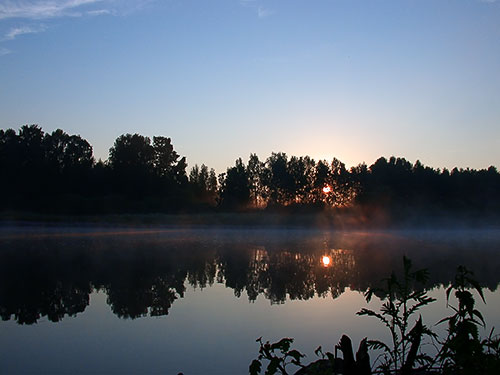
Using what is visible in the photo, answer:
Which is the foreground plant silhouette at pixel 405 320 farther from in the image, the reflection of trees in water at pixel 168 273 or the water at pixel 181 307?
the reflection of trees in water at pixel 168 273

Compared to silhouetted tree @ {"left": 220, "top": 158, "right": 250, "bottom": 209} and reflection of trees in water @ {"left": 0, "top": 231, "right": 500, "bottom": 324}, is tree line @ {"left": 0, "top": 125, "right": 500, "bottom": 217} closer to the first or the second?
silhouetted tree @ {"left": 220, "top": 158, "right": 250, "bottom": 209}

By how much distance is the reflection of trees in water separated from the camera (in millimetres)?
11281

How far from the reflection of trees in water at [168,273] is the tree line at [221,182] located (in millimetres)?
39580

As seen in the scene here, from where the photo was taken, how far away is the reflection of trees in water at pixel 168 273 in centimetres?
1128

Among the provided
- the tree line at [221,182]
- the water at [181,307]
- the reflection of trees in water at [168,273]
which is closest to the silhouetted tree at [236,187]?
the tree line at [221,182]

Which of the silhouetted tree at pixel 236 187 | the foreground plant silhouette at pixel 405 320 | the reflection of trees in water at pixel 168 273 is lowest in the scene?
the reflection of trees in water at pixel 168 273

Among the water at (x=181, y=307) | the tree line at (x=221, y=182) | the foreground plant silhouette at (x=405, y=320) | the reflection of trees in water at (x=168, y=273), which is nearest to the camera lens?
the foreground plant silhouette at (x=405, y=320)

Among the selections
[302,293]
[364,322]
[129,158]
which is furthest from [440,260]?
[129,158]

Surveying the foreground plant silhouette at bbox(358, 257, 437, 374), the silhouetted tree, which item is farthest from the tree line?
the foreground plant silhouette at bbox(358, 257, 437, 374)

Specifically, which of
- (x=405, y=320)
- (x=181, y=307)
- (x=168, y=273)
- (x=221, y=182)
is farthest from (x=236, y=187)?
(x=405, y=320)

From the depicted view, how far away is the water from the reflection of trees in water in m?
0.03

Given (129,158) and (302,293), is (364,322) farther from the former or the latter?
(129,158)

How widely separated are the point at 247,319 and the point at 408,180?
64387mm

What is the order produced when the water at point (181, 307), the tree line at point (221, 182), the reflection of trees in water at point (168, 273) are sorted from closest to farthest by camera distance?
the water at point (181, 307), the reflection of trees in water at point (168, 273), the tree line at point (221, 182)
